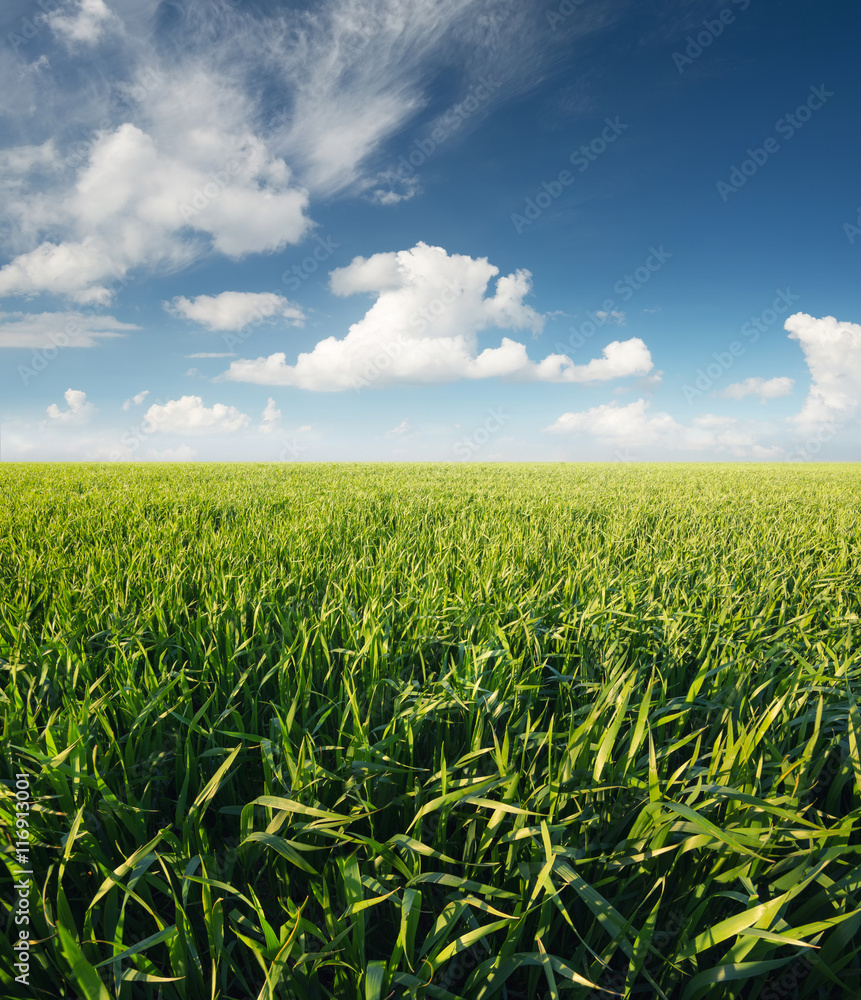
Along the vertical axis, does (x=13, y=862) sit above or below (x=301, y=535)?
below

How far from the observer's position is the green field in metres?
0.92

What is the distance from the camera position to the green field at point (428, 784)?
919 mm

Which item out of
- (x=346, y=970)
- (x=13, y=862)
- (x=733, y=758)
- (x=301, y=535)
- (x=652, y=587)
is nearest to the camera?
(x=346, y=970)

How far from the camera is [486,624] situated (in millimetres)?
2084

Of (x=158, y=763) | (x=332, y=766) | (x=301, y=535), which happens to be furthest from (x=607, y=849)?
(x=301, y=535)

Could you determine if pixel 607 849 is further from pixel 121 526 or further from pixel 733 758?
pixel 121 526

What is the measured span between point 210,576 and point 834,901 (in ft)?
9.99

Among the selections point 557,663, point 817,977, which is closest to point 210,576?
point 557,663

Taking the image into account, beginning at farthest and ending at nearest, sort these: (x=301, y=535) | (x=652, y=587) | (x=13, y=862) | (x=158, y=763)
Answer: (x=301, y=535)
(x=652, y=587)
(x=158, y=763)
(x=13, y=862)

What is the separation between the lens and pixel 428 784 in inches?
51.4

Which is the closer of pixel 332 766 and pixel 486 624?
pixel 332 766

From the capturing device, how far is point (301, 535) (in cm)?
390

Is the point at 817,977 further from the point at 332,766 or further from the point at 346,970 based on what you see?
the point at 332,766

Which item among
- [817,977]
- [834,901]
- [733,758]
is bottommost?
[817,977]
